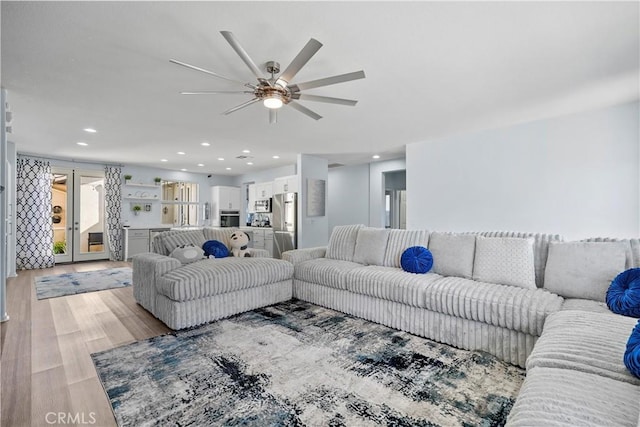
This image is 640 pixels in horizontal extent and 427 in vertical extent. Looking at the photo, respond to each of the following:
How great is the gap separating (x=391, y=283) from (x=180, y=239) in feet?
9.19

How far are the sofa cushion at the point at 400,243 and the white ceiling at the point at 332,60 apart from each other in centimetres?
152

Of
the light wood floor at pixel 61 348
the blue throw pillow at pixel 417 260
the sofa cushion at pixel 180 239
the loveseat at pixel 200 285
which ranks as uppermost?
the sofa cushion at pixel 180 239

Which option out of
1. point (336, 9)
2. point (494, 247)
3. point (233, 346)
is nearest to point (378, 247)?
point (494, 247)

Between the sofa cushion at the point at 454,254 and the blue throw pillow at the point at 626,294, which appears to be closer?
the blue throw pillow at the point at 626,294

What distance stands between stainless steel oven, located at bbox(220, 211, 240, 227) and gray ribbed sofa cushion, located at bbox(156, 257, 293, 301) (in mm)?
5820

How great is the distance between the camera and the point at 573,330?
5.54 feet

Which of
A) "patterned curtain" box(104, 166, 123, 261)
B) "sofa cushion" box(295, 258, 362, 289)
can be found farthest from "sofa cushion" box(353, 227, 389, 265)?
"patterned curtain" box(104, 166, 123, 261)

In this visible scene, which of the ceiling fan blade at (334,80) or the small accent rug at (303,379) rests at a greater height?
the ceiling fan blade at (334,80)

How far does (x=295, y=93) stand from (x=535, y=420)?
247 centimetres

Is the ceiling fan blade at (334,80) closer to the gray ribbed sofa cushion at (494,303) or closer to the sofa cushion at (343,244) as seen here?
the gray ribbed sofa cushion at (494,303)

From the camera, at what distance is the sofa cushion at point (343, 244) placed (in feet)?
13.5

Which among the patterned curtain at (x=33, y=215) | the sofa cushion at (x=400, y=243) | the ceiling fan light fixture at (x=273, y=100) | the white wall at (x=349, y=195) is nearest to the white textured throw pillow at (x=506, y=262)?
the sofa cushion at (x=400, y=243)

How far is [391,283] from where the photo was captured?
9.84ft

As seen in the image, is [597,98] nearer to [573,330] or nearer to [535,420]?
[573,330]
